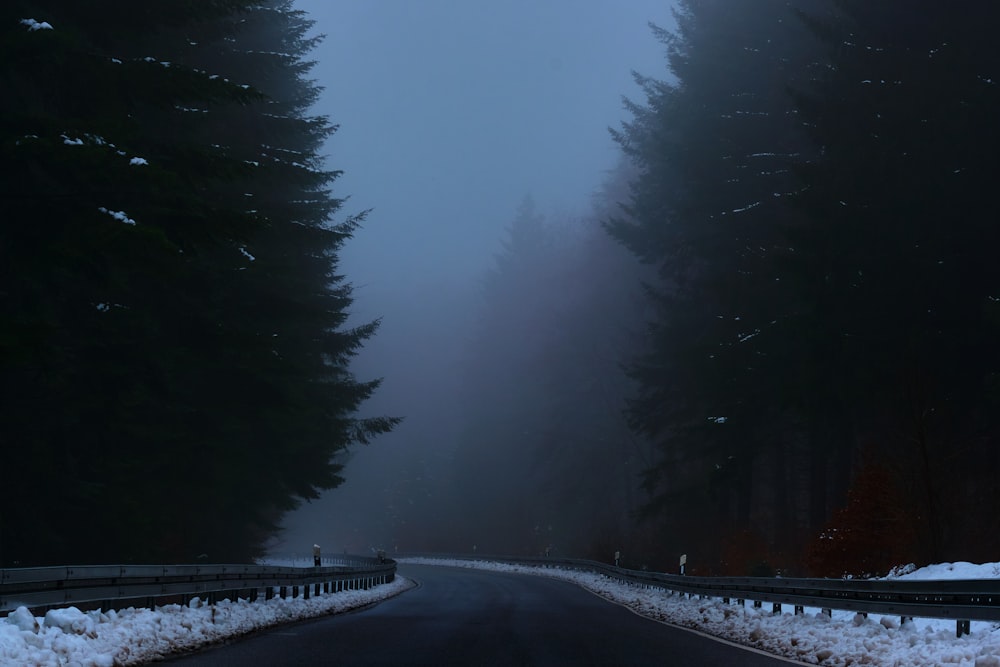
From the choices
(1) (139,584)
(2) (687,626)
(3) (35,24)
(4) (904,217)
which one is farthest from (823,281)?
(3) (35,24)

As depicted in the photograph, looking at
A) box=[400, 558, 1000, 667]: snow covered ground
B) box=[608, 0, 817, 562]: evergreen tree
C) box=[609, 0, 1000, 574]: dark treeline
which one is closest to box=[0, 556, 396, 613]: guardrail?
box=[400, 558, 1000, 667]: snow covered ground

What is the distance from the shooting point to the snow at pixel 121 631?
1071 centimetres

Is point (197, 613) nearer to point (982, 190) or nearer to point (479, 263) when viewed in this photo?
point (982, 190)

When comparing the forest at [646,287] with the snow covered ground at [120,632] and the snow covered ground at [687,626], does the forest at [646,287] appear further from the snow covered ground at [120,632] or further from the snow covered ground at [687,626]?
the snow covered ground at [687,626]

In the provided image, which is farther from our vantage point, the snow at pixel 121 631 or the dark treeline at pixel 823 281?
the dark treeline at pixel 823 281

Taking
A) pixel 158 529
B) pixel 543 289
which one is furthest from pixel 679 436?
pixel 543 289

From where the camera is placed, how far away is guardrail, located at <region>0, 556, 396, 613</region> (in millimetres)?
12133

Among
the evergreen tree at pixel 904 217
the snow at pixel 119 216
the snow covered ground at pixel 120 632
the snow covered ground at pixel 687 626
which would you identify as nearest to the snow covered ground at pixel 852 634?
the snow covered ground at pixel 687 626

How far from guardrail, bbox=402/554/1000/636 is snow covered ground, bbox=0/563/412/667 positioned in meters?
8.46

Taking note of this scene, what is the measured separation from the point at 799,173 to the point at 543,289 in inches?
1952

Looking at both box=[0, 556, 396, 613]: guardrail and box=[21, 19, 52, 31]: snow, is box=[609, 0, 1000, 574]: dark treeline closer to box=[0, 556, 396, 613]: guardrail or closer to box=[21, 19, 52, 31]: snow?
box=[0, 556, 396, 613]: guardrail

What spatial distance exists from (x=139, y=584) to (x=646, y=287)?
101ft

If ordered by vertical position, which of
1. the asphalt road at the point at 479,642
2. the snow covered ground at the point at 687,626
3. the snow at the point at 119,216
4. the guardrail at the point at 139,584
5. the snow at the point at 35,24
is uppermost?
the snow at the point at 35,24

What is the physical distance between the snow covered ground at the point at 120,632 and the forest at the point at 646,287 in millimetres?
3839
